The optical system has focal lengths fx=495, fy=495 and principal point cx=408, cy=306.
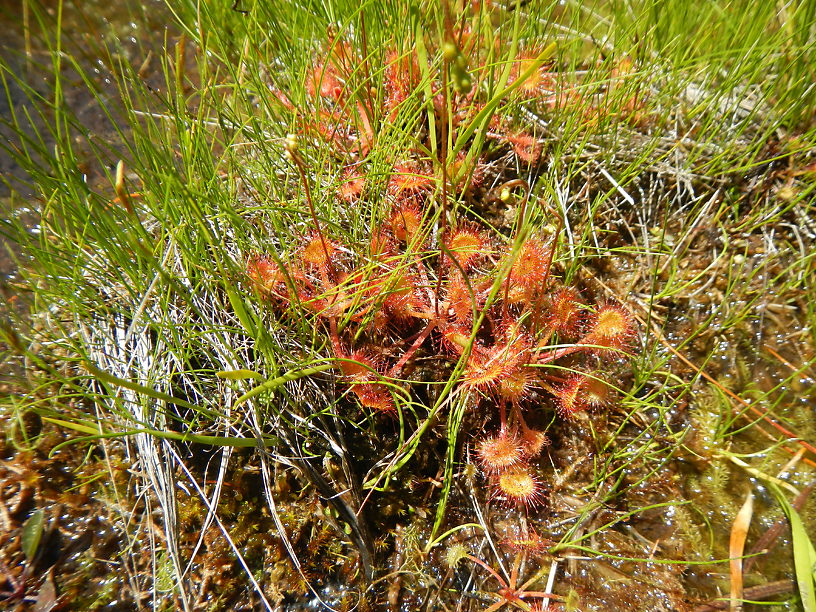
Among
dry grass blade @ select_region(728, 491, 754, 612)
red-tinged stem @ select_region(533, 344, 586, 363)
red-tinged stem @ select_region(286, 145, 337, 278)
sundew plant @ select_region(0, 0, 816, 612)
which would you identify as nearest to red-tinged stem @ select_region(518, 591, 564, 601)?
sundew plant @ select_region(0, 0, 816, 612)

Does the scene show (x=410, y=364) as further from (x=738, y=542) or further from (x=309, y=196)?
(x=738, y=542)

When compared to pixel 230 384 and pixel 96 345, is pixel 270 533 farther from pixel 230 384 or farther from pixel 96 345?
pixel 96 345

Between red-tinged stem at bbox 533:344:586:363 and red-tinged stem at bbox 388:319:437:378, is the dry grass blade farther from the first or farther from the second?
red-tinged stem at bbox 388:319:437:378

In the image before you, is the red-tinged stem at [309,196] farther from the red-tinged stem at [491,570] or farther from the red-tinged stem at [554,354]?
the red-tinged stem at [491,570]

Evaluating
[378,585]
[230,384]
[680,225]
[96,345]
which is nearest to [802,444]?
[680,225]

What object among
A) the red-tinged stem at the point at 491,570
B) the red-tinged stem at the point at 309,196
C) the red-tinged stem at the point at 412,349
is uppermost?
the red-tinged stem at the point at 309,196

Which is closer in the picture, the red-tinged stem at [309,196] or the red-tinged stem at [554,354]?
the red-tinged stem at [309,196]

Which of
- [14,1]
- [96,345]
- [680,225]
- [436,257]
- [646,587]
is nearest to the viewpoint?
[646,587]

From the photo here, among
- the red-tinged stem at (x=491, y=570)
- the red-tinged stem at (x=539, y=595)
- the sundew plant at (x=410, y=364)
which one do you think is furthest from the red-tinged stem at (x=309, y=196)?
the red-tinged stem at (x=539, y=595)
